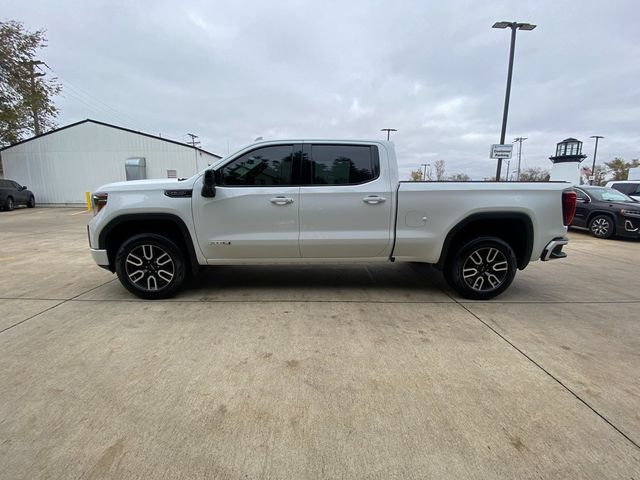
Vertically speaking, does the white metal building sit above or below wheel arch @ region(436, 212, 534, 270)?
above

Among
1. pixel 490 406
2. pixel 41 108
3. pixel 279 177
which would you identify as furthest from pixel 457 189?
pixel 41 108

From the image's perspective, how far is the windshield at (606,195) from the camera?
1070 cm

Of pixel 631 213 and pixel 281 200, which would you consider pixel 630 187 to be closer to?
pixel 631 213

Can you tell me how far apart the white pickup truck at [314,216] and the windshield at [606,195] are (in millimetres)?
8577

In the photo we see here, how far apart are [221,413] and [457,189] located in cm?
353

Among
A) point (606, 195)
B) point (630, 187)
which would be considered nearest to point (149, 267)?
point (606, 195)

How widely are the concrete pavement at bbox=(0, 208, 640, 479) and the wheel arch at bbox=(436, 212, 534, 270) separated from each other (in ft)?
2.01

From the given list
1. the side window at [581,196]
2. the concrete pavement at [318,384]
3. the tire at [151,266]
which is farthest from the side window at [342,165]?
the side window at [581,196]

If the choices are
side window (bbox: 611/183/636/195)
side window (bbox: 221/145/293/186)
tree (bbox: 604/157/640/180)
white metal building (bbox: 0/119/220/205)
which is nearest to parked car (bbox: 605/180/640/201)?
side window (bbox: 611/183/636/195)

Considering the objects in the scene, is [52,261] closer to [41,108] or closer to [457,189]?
[457,189]

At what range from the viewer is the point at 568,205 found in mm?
4289

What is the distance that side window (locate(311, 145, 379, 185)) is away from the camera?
4.38 meters

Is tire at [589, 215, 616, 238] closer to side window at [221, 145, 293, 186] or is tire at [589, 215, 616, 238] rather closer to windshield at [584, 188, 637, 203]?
windshield at [584, 188, 637, 203]

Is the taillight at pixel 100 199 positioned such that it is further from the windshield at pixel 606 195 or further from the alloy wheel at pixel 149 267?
the windshield at pixel 606 195
